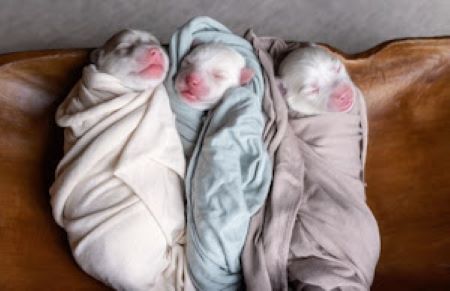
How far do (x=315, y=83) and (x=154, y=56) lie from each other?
0.78 feet

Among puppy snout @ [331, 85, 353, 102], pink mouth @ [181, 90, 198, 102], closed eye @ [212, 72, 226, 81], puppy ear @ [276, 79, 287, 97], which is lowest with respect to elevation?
pink mouth @ [181, 90, 198, 102]

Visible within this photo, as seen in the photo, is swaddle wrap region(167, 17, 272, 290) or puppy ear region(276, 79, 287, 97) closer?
swaddle wrap region(167, 17, 272, 290)

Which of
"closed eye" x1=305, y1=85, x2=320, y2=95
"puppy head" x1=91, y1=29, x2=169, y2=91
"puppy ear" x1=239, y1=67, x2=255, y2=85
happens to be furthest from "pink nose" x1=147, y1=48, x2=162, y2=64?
"closed eye" x1=305, y1=85, x2=320, y2=95

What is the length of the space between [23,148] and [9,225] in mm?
130

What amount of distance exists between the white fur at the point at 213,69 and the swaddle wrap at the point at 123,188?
48mm

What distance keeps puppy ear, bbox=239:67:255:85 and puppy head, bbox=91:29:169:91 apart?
11 cm

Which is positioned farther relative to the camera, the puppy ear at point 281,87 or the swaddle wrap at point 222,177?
the puppy ear at point 281,87

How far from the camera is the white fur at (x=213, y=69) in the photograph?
827mm

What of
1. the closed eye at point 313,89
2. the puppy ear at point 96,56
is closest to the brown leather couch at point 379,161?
the puppy ear at point 96,56

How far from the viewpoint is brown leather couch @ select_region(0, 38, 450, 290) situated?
86 cm

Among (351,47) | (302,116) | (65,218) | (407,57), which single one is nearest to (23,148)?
(65,218)

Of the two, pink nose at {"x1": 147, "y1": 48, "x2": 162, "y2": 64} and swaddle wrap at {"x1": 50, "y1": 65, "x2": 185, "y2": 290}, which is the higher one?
pink nose at {"x1": 147, "y1": 48, "x2": 162, "y2": 64}

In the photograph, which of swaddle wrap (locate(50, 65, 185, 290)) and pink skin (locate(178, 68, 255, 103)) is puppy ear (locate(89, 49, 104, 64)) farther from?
pink skin (locate(178, 68, 255, 103))

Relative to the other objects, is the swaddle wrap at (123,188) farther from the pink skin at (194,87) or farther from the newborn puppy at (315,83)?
the newborn puppy at (315,83)
